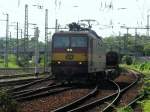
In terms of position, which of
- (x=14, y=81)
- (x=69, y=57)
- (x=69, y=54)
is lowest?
(x=14, y=81)

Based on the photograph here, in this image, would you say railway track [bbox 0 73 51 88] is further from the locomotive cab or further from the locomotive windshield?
the locomotive windshield

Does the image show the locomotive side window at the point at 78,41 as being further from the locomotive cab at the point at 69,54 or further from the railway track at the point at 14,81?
the railway track at the point at 14,81

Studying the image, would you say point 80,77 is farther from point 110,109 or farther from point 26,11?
point 26,11

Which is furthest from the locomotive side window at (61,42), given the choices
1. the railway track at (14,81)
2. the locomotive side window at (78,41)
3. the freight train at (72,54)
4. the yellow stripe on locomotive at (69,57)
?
the railway track at (14,81)

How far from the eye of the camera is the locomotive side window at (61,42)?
2972cm

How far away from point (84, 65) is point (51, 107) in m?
12.0

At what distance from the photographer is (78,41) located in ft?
97.1

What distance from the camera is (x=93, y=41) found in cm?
3081

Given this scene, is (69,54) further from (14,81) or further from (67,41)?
(14,81)

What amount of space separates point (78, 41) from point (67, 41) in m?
0.66

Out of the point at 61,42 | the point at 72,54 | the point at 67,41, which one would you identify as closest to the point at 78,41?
the point at 67,41

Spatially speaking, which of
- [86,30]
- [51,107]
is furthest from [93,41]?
[51,107]

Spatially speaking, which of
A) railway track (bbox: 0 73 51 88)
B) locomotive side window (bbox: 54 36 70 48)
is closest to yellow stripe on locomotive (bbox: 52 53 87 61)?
locomotive side window (bbox: 54 36 70 48)

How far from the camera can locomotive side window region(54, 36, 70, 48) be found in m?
29.7
